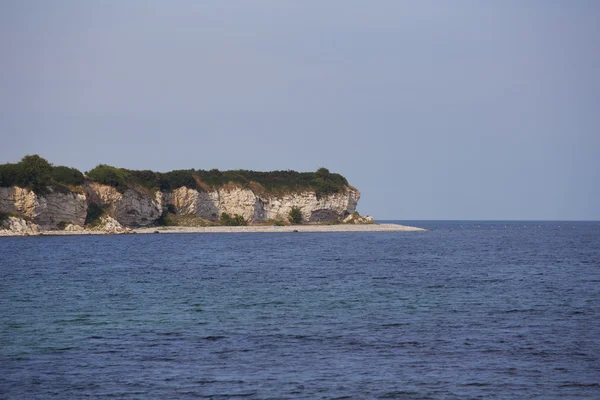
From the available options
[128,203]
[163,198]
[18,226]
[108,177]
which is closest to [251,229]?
[163,198]

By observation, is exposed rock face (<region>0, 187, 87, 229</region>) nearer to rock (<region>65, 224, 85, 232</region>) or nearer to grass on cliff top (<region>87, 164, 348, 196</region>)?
rock (<region>65, 224, 85, 232</region>)

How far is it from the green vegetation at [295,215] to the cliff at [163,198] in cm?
62

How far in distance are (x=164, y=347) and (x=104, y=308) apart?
9329 millimetres

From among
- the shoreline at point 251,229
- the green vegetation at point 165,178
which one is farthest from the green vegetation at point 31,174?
the shoreline at point 251,229

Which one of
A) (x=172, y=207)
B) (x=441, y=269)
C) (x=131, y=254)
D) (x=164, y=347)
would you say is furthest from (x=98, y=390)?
(x=172, y=207)

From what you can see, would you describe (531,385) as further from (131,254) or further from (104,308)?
(131,254)

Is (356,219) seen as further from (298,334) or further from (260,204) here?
(298,334)

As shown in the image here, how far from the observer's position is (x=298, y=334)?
939 inches

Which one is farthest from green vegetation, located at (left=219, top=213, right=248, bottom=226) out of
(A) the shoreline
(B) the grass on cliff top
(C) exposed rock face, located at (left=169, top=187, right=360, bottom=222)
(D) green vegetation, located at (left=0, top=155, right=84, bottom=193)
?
(D) green vegetation, located at (left=0, top=155, right=84, bottom=193)

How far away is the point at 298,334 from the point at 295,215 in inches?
4387

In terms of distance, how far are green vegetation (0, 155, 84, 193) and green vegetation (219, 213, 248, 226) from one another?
34.3 meters

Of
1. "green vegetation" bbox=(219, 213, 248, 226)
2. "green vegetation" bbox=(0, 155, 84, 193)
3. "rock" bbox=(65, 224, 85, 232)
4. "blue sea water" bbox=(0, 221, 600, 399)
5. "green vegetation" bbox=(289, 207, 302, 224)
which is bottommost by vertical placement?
"blue sea water" bbox=(0, 221, 600, 399)

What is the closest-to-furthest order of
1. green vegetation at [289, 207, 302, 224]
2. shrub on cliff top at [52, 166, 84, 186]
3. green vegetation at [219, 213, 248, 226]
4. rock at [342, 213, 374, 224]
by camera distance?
shrub on cliff top at [52, 166, 84, 186]
green vegetation at [219, 213, 248, 226]
green vegetation at [289, 207, 302, 224]
rock at [342, 213, 374, 224]

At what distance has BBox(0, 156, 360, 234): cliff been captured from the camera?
9325 centimetres
